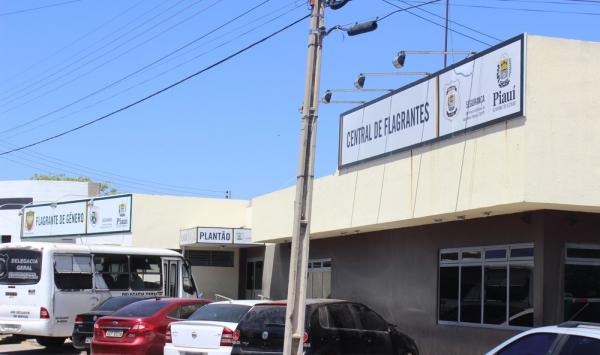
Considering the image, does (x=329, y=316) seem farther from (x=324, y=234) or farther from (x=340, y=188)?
(x=324, y=234)

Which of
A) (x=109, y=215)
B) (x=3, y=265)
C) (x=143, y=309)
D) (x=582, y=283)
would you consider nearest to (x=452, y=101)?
(x=582, y=283)

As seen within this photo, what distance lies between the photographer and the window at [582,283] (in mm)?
13367

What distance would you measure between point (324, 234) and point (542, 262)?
780cm

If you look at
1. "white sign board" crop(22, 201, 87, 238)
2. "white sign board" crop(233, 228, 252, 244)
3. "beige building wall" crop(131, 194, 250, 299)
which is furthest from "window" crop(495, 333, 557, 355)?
"white sign board" crop(22, 201, 87, 238)

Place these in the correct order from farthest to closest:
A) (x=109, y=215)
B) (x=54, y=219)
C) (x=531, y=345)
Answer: (x=54, y=219)
(x=109, y=215)
(x=531, y=345)

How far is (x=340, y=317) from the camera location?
481 inches

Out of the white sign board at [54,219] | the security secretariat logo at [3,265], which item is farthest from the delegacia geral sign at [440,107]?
the white sign board at [54,219]

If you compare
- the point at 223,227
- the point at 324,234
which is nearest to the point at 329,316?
the point at 324,234

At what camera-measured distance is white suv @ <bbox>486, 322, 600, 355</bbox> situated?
21.5 feet

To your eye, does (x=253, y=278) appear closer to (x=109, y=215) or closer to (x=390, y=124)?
(x=109, y=215)

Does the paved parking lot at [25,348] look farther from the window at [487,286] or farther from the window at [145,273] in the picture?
the window at [487,286]

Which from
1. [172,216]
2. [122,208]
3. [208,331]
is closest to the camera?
[208,331]

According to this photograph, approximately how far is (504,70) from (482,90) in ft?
2.44

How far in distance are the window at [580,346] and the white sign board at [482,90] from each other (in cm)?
588
